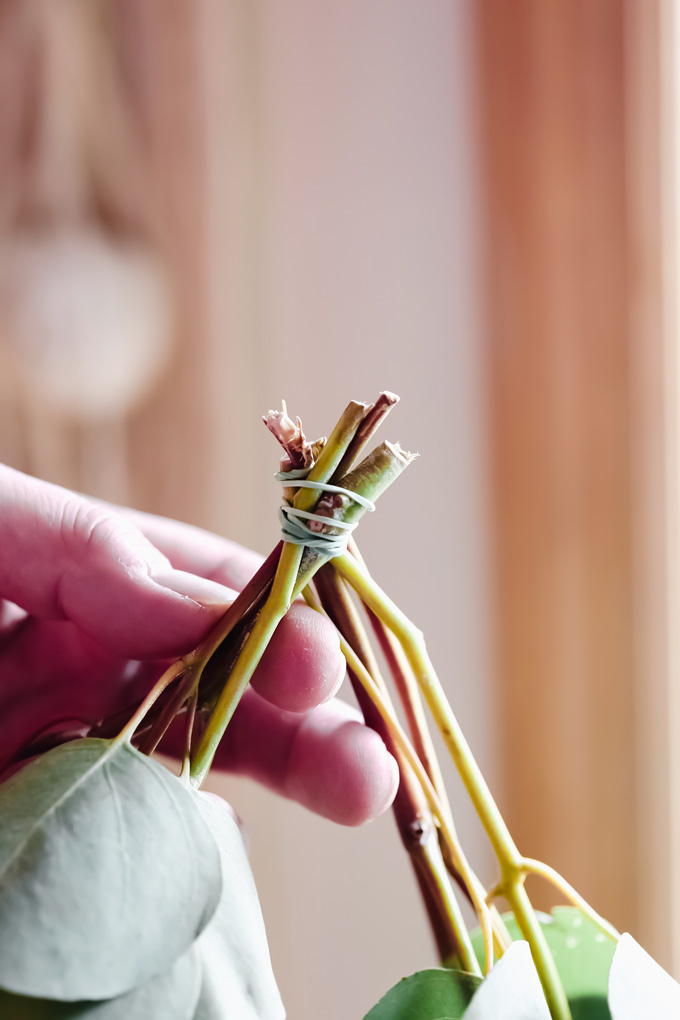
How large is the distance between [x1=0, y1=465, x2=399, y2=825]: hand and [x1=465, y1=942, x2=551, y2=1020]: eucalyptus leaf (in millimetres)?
112

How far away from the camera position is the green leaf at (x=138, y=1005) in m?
0.20

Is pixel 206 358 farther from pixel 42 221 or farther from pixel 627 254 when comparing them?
pixel 627 254

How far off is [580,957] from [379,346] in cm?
63

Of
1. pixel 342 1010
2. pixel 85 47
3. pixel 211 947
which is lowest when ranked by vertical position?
pixel 342 1010

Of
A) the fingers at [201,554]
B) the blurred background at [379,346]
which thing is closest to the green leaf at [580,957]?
the fingers at [201,554]

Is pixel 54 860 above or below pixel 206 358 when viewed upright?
below

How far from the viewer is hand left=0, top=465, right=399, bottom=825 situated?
12.2 inches

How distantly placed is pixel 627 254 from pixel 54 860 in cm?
66

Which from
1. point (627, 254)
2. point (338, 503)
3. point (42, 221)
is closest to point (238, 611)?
point (338, 503)

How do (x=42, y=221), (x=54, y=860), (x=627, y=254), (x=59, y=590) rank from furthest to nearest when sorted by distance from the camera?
(x=42, y=221) < (x=627, y=254) < (x=59, y=590) < (x=54, y=860)

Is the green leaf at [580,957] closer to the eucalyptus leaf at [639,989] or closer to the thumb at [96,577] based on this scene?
the eucalyptus leaf at [639,989]

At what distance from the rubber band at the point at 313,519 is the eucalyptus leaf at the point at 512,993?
0.14m

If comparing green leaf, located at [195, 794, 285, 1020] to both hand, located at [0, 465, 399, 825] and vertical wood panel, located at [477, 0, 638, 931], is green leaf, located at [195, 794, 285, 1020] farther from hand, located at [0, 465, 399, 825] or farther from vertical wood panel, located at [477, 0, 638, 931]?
vertical wood panel, located at [477, 0, 638, 931]

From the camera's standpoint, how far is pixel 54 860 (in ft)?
0.66
